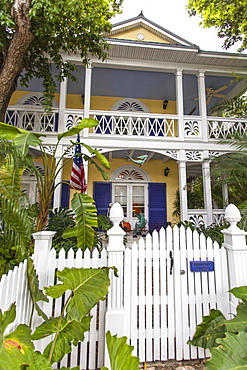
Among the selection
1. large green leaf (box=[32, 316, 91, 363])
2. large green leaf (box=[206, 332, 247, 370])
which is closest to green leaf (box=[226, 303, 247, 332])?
large green leaf (box=[206, 332, 247, 370])

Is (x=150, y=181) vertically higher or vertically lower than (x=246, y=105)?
lower

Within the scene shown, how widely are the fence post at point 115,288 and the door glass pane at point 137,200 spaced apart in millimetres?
6274

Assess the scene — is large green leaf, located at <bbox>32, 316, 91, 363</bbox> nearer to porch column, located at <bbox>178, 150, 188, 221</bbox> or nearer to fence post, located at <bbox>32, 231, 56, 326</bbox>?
fence post, located at <bbox>32, 231, 56, 326</bbox>

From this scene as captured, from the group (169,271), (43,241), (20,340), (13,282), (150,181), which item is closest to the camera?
(20,340)

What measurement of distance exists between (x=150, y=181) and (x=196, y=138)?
289 cm

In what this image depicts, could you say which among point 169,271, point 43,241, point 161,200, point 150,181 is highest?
point 150,181

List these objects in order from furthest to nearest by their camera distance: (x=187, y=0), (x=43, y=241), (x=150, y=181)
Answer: (x=187, y=0)
(x=150, y=181)
(x=43, y=241)

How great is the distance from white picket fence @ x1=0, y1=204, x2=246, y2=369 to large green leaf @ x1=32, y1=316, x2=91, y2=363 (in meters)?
0.73

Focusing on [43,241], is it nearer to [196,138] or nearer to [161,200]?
[196,138]

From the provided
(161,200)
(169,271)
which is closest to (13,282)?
(169,271)

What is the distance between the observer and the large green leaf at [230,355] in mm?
1321

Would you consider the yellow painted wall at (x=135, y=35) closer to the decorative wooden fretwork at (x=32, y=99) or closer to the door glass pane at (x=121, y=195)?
the decorative wooden fretwork at (x=32, y=99)

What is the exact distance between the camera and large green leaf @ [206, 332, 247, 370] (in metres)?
1.32

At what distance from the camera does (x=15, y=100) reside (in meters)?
8.18
